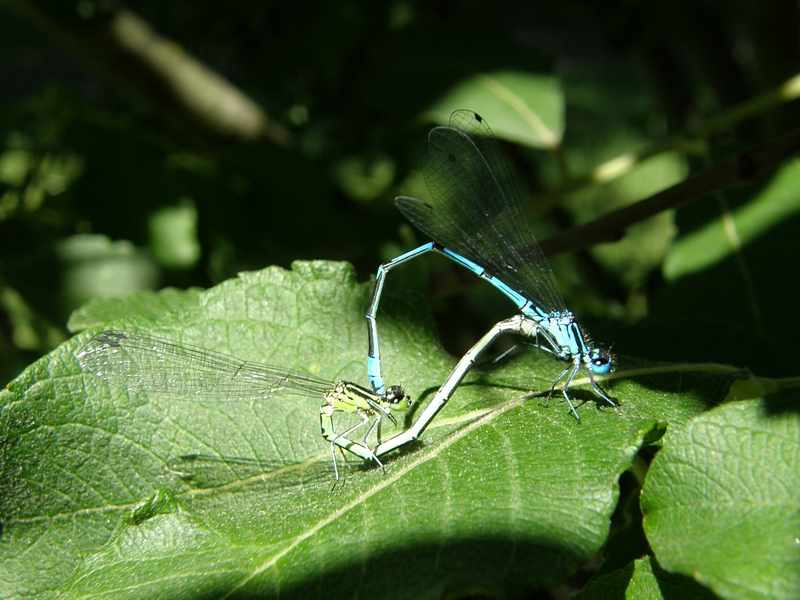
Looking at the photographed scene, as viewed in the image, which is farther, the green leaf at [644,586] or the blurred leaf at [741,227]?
the blurred leaf at [741,227]

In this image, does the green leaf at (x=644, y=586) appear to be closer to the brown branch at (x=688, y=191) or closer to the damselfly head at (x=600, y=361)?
the damselfly head at (x=600, y=361)

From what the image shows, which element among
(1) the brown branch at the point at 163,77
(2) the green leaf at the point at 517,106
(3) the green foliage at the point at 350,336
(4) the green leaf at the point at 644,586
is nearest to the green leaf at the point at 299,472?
(3) the green foliage at the point at 350,336

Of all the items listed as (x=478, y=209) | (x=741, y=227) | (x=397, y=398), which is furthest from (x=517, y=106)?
(x=397, y=398)

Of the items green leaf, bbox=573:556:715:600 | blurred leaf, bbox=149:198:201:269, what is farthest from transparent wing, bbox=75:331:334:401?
blurred leaf, bbox=149:198:201:269

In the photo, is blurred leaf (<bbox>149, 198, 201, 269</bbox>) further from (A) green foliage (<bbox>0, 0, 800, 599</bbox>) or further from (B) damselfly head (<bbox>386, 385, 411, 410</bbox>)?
(B) damselfly head (<bbox>386, 385, 411, 410</bbox>)

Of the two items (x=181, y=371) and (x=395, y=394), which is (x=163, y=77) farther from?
(x=395, y=394)
